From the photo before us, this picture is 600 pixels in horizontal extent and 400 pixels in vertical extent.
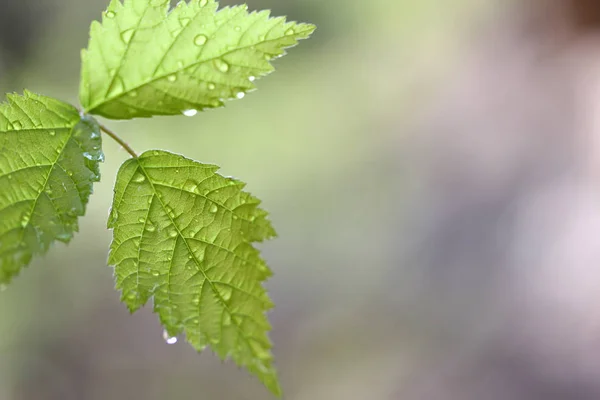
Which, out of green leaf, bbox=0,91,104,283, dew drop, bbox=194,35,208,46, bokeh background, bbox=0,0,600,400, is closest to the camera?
green leaf, bbox=0,91,104,283

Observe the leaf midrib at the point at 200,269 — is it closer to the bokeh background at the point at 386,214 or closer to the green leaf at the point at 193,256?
the green leaf at the point at 193,256

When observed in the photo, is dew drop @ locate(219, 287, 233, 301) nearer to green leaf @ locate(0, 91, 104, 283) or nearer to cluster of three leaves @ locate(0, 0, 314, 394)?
cluster of three leaves @ locate(0, 0, 314, 394)

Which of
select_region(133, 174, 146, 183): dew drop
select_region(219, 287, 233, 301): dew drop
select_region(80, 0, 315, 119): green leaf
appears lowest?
select_region(219, 287, 233, 301): dew drop

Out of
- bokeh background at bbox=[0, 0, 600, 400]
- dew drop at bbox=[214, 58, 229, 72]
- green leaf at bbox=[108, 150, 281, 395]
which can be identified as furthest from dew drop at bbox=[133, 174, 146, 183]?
bokeh background at bbox=[0, 0, 600, 400]

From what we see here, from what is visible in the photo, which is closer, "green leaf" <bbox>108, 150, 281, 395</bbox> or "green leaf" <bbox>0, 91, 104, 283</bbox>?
"green leaf" <bbox>0, 91, 104, 283</bbox>

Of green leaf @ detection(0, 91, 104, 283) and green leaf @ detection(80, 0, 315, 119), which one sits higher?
green leaf @ detection(80, 0, 315, 119)

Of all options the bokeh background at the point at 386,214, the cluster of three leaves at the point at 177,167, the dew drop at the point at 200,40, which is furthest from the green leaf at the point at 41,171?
the bokeh background at the point at 386,214

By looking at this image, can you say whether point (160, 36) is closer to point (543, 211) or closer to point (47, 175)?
point (47, 175)
